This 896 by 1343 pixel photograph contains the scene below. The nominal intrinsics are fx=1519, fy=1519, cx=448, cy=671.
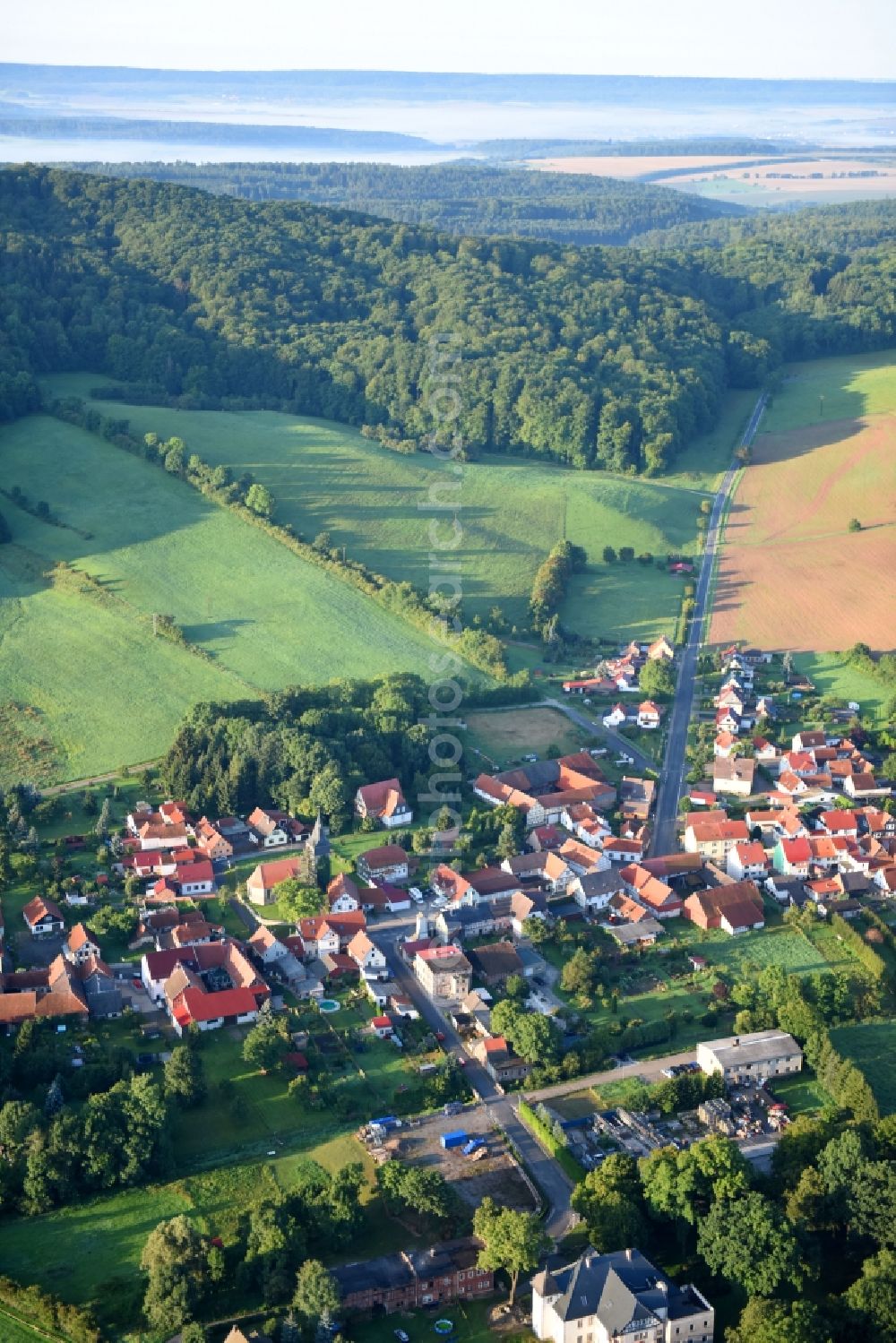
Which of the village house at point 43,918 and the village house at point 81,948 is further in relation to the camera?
the village house at point 43,918

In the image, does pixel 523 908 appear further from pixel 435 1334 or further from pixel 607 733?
pixel 435 1334

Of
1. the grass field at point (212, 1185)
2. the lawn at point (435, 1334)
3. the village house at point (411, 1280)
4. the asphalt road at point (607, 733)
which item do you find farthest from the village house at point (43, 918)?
the asphalt road at point (607, 733)

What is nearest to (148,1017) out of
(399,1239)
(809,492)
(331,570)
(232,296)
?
(399,1239)

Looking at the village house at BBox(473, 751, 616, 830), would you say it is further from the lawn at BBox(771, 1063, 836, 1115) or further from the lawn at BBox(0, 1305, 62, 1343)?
the lawn at BBox(0, 1305, 62, 1343)

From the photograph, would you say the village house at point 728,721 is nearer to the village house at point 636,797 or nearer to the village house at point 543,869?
the village house at point 636,797

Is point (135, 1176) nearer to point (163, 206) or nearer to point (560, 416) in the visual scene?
point (560, 416)

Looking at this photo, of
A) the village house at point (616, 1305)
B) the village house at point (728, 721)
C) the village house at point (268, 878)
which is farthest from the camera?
the village house at point (728, 721)

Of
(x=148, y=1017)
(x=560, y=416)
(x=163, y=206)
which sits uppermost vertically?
(x=163, y=206)
